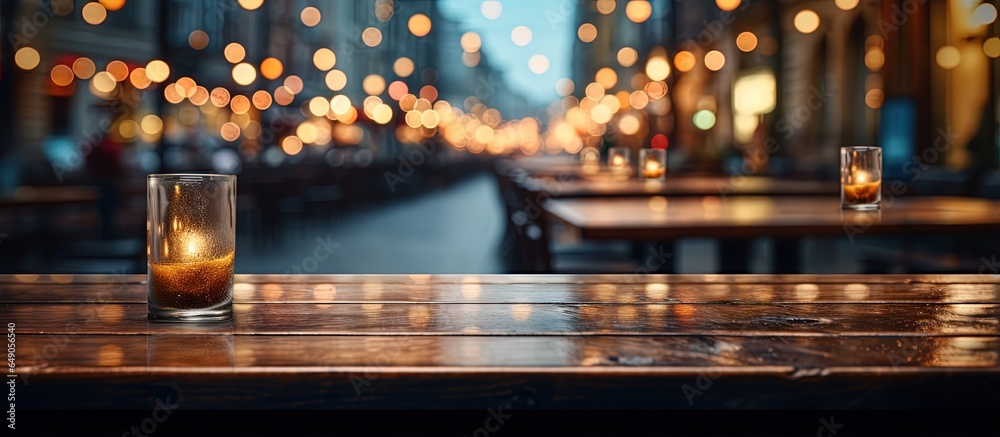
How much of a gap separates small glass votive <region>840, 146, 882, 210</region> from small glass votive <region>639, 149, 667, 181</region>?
201cm

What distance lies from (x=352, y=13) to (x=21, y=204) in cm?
3771

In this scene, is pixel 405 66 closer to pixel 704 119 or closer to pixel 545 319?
pixel 704 119

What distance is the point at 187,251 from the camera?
1077 millimetres

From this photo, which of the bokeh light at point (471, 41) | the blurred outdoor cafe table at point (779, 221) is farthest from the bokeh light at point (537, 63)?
the blurred outdoor cafe table at point (779, 221)

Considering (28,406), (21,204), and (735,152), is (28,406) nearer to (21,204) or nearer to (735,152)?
(21,204)

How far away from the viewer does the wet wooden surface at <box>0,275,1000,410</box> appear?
818 millimetres

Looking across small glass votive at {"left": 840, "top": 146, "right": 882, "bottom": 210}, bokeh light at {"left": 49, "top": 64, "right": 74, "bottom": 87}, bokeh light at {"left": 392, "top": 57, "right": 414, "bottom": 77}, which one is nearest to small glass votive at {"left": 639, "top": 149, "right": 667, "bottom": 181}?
small glass votive at {"left": 840, "top": 146, "right": 882, "bottom": 210}

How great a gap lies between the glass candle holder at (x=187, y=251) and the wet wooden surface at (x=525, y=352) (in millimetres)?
35

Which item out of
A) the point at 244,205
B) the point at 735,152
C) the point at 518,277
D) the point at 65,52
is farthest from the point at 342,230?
the point at 65,52

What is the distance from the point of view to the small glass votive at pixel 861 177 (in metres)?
2.55

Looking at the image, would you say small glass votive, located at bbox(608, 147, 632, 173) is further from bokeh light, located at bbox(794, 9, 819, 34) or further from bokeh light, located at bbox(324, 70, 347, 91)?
bokeh light, located at bbox(324, 70, 347, 91)

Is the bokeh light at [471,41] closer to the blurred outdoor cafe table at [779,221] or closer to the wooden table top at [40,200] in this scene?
the wooden table top at [40,200]

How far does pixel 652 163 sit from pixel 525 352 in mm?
3966

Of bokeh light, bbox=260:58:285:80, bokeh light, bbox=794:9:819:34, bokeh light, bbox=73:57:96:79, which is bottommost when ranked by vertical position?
bokeh light, bbox=794:9:819:34
